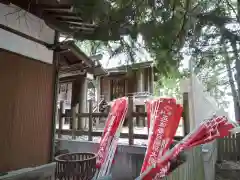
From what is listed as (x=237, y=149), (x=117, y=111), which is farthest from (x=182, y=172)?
(x=237, y=149)

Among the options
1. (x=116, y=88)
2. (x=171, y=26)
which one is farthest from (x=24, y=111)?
(x=116, y=88)

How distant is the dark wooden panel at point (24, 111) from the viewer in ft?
10.1

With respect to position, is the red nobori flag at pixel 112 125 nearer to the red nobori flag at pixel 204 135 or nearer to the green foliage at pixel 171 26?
the red nobori flag at pixel 204 135

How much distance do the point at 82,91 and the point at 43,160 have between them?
4.74 meters

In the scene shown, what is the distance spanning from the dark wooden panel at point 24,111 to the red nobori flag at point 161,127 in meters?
1.92

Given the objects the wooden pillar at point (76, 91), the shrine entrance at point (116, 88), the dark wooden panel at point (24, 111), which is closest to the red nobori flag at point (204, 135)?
the dark wooden panel at point (24, 111)

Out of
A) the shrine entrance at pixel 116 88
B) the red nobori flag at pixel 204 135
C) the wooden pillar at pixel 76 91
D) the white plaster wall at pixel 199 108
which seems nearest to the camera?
the red nobori flag at pixel 204 135

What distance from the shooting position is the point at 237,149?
5.87 metres

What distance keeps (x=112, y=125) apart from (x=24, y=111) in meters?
2.29

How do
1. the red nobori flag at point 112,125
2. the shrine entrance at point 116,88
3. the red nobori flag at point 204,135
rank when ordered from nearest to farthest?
the red nobori flag at point 204,135 < the red nobori flag at point 112,125 < the shrine entrance at point 116,88

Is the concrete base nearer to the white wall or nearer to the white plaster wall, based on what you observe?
the white plaster wall

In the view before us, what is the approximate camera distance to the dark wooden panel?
10.1 ft

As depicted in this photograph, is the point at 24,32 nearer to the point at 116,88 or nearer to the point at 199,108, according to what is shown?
the point at 199,108

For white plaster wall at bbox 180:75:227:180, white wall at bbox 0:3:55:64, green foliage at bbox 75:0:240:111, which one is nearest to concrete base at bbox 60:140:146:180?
white plaster wall at bbox 180:75:227:180
